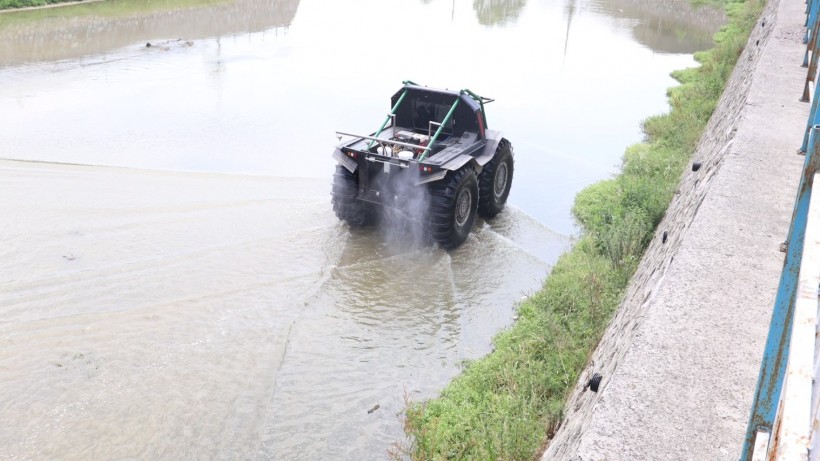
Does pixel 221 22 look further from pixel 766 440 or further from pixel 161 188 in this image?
pixel 766 440

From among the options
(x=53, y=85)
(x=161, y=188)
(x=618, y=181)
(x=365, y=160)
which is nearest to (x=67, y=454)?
(x=365, y=160)

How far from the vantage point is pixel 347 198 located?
33.0 feet

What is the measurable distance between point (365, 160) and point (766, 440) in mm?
7685

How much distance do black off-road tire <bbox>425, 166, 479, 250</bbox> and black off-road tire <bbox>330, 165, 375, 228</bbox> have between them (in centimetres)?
98

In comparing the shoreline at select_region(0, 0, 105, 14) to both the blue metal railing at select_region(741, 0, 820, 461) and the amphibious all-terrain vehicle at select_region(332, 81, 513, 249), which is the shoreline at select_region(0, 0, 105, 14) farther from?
the blue metal railing at select_region(741, 0, 820, 461)

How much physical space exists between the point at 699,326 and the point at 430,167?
17.3 ft

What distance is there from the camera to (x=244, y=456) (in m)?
6.06

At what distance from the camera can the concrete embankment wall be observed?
374 cm

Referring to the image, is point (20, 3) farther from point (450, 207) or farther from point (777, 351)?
point (777, 351)

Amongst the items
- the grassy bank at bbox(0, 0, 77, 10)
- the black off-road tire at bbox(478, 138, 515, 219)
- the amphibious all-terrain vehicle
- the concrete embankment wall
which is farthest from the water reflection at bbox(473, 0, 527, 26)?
the concrete embankment wall

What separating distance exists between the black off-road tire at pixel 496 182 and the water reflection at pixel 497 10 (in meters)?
20.9

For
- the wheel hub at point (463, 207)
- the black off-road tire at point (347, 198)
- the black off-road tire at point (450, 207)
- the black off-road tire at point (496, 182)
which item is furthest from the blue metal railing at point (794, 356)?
the black off-road tire at point (496, 182)

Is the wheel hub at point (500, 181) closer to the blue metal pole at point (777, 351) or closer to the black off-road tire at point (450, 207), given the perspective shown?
the black off-road tire at point (450, 207)

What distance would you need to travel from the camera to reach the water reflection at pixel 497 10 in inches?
1272
